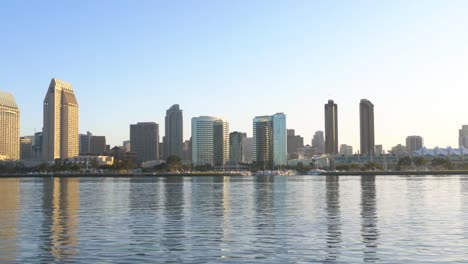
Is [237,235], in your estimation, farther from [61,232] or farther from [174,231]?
[61,232]

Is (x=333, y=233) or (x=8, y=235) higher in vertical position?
(x=8, y=235)

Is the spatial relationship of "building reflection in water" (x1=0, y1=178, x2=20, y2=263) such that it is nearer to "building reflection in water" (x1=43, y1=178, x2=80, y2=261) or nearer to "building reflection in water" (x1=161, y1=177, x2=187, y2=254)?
"building reflection in water" (x1=43, y1=178, x2=80, y2=261)

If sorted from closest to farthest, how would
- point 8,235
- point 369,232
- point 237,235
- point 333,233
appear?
1. point 237,235
2. point 8,235
3. point 333,233
4. point 369,232

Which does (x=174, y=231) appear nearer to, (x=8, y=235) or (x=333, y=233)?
(x=333, y=233)

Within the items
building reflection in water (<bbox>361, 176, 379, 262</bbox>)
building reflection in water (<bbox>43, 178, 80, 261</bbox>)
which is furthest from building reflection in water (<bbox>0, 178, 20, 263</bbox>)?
building reflection in water (<bbox>361, 176, 379, 262</bbox>)

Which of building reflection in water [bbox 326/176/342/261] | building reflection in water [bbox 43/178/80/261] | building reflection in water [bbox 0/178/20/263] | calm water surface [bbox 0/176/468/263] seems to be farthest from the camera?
building reflection in water [bbox 43/178/80/261]

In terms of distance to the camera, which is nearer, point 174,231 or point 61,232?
point 61,232

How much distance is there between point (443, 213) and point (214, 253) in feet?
124

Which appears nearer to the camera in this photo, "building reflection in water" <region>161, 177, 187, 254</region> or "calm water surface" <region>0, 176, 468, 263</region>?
"calm water surface" <region>0, 176, 468, 263</region>

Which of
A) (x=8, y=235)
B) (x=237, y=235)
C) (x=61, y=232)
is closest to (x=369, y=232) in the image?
(x=237, y=235)

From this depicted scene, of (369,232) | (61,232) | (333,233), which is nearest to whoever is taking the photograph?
(333,233)

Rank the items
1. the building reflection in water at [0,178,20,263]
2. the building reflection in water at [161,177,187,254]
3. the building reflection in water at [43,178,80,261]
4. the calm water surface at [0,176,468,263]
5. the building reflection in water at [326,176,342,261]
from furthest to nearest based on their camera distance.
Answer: the building reflection in water at [161,177,187,254]
the building reflection in water at [43,178,80,261]
the building reflection in water at [326,176,342,261]
the building reflection in water at [0,178,20,263]
the calm water surface at [0,176,468,263]

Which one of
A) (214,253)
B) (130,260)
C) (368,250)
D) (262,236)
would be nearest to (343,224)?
(262,236)

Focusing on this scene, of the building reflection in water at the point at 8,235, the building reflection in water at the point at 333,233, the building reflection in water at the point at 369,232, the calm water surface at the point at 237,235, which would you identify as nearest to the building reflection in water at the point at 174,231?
the calm water surface at the point at 237,235
